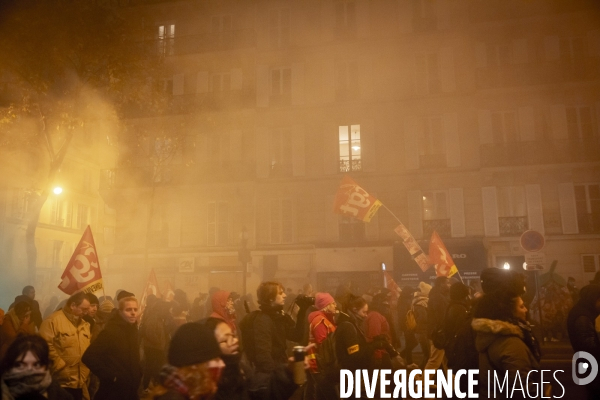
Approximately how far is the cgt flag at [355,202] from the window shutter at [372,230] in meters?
8.48

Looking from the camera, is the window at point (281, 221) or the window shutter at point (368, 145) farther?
the window at point (281, 221)

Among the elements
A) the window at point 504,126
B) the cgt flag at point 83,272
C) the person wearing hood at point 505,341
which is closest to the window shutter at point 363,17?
the window at point 504,126

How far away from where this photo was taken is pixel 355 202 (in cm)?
1034

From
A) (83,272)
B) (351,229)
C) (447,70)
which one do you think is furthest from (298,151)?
(83,272)

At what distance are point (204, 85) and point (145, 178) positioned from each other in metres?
4.56

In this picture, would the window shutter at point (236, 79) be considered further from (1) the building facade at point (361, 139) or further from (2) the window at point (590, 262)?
(2) the window at point (590, 262)

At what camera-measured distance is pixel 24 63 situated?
11281 mm

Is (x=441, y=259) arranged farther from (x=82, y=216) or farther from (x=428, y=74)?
(x=82, y=216)

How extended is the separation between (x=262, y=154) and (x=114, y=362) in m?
16.6

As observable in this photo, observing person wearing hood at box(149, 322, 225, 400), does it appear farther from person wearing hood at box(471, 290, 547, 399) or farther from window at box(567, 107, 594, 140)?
window at box(567, 107, 594, 140)

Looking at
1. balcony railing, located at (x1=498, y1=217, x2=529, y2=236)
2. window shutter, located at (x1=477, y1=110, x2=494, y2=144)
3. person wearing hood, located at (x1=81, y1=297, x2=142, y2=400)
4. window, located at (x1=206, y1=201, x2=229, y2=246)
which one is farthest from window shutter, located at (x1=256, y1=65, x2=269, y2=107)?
person wearing hood, located at (x1=81, y1=297, x2=142, y2=400)

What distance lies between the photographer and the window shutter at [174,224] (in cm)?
2092

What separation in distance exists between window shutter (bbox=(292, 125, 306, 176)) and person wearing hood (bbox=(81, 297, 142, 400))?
15731mm

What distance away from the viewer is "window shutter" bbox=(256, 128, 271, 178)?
20234 millimetres
